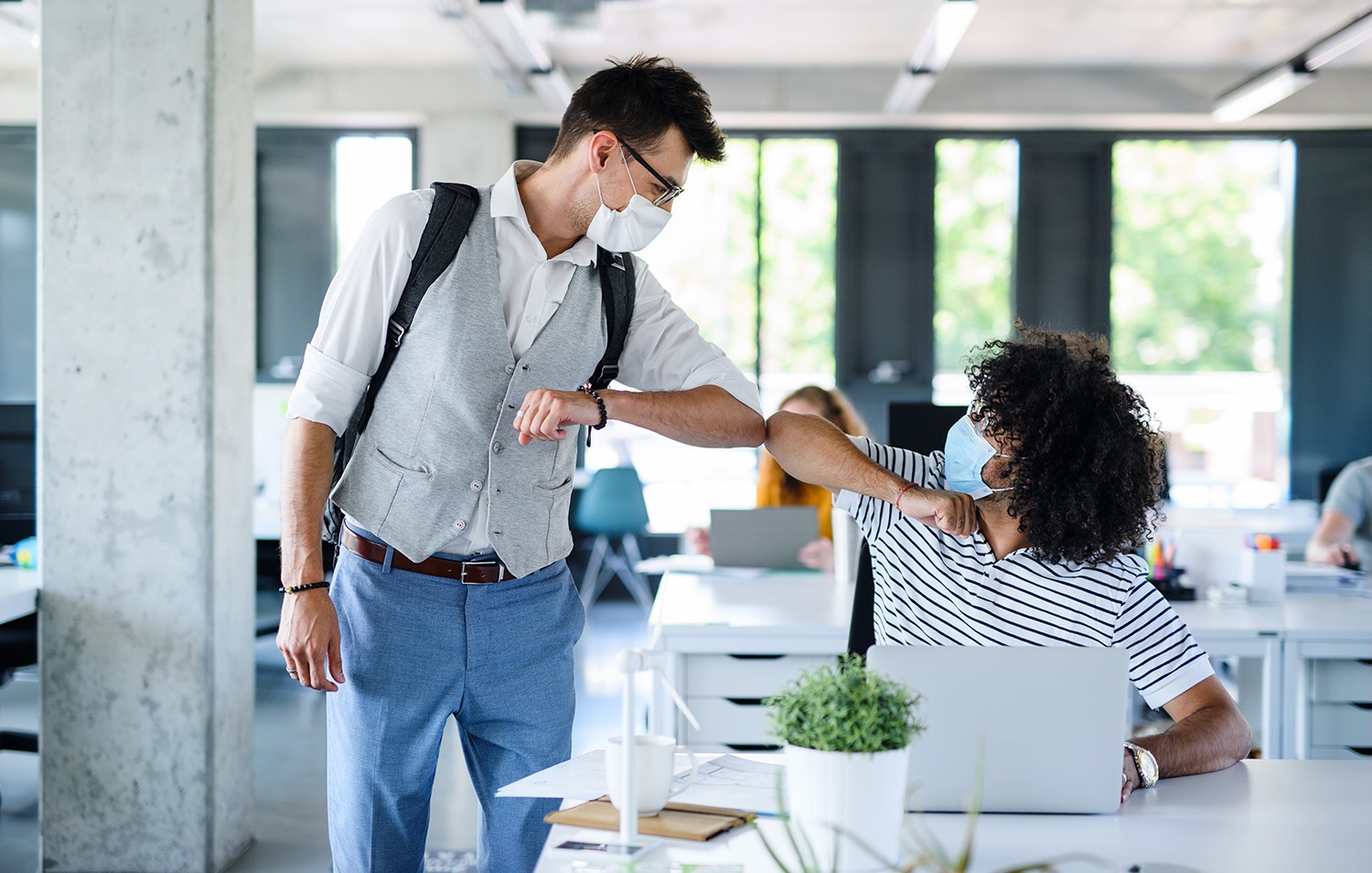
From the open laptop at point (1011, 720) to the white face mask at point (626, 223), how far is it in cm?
86

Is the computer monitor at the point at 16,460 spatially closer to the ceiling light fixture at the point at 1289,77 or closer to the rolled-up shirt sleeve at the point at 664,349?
the rolled-up shirt sleeve at the point at 664,349

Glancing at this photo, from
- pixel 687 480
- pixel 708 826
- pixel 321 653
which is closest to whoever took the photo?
pixel 708 826

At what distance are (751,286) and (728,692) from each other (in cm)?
523

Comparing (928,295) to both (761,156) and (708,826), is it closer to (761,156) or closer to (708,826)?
(761,156)

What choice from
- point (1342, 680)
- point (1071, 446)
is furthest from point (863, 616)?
point (1342, 680)

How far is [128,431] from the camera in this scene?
10.0ft

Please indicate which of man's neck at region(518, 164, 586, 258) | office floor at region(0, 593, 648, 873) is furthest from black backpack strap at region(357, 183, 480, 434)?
office floor at region(0, 593, 648, 873)

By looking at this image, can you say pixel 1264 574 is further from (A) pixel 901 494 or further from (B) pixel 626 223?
(B) pixel 626 223

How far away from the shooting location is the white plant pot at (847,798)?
3.74 ft

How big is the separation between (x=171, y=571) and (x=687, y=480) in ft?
16.0

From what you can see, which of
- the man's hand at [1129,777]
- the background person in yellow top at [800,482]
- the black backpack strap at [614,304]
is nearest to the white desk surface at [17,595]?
the black backpack strap at [614,304]

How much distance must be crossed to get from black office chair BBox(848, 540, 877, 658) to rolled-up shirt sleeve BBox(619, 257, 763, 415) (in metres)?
0.33

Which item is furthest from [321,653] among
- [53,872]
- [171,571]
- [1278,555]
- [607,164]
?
[1278,555]

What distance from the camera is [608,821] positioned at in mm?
1312
